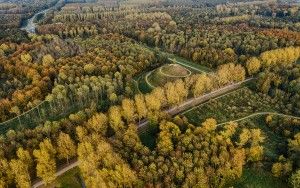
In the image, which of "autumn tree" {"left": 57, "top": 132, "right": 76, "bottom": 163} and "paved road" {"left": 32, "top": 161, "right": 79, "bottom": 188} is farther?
"autumn tree" {"left": 57, "top": 132, "right": 76, "bottom": 163}

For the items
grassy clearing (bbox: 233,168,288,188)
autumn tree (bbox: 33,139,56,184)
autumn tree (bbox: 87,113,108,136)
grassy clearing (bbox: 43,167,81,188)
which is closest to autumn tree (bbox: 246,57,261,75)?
grassy clearing (bbox: 233,168,288,188)

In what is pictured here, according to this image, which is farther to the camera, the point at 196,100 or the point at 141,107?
the point at 196,100

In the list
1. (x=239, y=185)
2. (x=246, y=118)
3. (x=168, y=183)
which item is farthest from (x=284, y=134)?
(x=168, y=183)

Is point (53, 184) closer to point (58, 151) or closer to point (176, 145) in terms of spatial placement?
point (58, 151)

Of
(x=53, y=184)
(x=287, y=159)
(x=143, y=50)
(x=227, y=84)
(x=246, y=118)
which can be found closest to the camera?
(x=53, y=184)

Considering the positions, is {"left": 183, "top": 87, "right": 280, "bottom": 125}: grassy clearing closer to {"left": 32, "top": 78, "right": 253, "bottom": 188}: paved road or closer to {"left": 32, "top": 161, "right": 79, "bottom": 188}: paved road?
{"left": 32, "top": 78, "right": 253, "bottom": 188}: paved road

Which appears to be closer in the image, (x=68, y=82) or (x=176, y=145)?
(x=176, y=145)

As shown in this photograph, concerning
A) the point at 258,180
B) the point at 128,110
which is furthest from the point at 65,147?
the point at 258,180

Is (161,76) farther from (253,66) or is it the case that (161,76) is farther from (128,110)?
(253,66)

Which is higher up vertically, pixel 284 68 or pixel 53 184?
pixel 284 68
